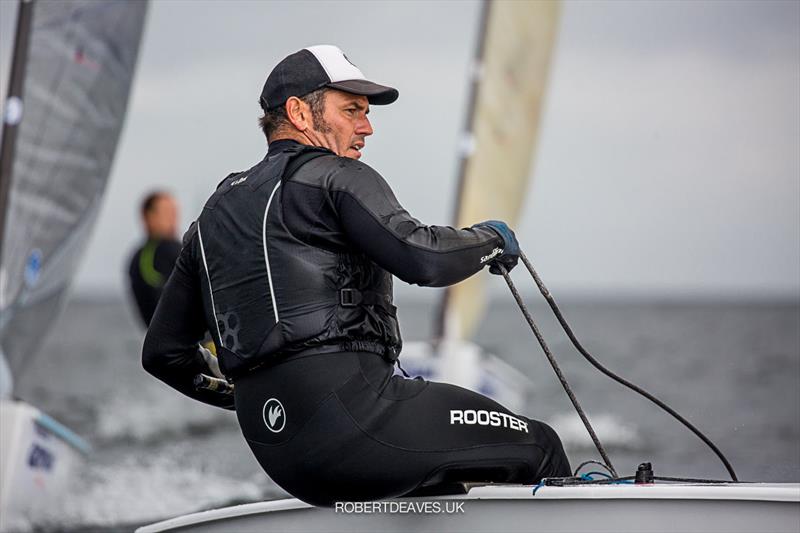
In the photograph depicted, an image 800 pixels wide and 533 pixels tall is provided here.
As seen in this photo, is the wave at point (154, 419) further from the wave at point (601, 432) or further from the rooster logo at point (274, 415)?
the rooster logo at point (274, 415)

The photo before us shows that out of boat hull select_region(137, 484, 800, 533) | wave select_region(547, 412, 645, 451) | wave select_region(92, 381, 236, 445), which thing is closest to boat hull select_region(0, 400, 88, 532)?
boat hull select_region(137, 484, 800, 533)

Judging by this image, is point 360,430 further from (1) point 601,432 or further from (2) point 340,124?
(1) point 601,432

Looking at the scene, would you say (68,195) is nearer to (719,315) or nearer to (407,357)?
(407,357)

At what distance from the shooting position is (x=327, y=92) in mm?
2584

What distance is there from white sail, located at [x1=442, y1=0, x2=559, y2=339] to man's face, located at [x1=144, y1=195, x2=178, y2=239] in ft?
11.8

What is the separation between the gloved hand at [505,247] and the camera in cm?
257

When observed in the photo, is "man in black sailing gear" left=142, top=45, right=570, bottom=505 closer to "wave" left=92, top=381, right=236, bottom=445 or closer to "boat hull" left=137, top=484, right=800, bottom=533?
"boat hull" left=137, top=484, right=800, bottom=533

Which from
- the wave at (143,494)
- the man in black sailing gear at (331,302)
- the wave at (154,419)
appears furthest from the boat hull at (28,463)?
the wave at (154,419)

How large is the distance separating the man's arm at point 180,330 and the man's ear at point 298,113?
300mm

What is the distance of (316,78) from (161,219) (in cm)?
394

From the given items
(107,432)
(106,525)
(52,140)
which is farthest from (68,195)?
(107,432)

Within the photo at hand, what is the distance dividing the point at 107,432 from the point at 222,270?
35.4 feet

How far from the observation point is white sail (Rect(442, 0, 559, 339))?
970 centimetres

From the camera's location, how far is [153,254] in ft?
20.8
